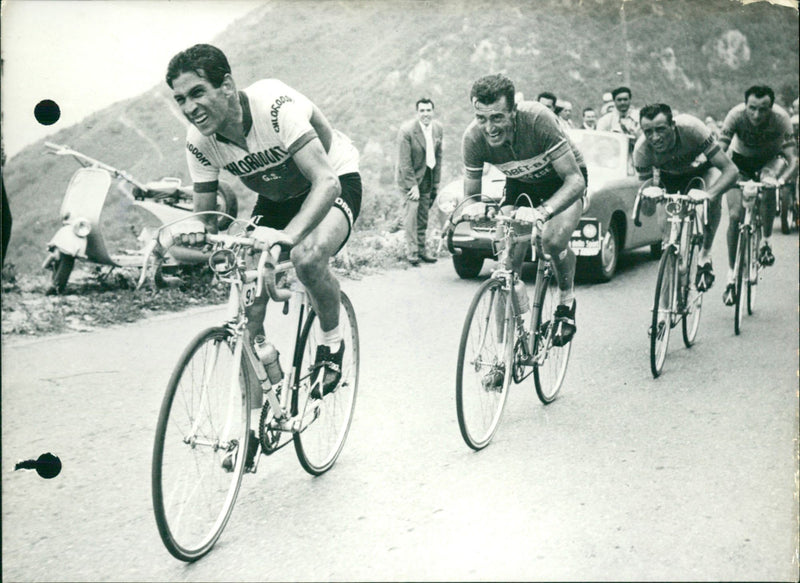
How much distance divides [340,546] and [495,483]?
32.6 inches

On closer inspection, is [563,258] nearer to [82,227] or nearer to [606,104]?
[606,104]

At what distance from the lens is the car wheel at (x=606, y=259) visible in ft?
22.9

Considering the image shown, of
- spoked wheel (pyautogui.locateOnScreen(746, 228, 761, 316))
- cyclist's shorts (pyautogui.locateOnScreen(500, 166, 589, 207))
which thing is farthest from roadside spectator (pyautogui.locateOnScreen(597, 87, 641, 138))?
spoked wheel (pyautogui.locateOnScreen(746, 228, 761, 316))

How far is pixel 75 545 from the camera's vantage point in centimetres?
293

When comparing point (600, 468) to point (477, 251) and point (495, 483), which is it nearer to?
point (495, 483)

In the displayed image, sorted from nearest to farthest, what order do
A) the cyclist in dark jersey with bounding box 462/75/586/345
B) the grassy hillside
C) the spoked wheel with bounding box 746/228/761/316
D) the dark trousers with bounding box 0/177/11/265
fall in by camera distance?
the dark trousers with bounding box 0/177/11/265 → the grassy hillside → the cyclist in dark jersey with bounding box 462/75/586/345 → the spoked wheel with bounding box 746/228/761/316

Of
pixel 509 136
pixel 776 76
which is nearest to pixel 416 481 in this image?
pixel 509 136

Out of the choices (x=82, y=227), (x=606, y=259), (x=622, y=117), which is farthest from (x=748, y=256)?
(x=82, y=227)

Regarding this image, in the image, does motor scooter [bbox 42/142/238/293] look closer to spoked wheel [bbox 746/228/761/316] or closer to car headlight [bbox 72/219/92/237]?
car headlight [bbox 72/219/92/237]

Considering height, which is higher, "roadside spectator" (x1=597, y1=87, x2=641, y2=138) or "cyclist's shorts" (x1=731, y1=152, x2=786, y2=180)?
"roadside spectator" (x1=597, y1=87, x2=641, y2=138)

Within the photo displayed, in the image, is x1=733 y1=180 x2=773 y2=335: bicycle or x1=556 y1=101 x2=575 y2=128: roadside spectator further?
x1=733 y1=180 x2=773 y2=335: bicycle

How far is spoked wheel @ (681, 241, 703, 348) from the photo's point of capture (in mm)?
5355

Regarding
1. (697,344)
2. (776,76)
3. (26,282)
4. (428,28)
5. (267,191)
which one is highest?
(428,28)

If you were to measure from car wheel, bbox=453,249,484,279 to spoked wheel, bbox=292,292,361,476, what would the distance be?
2643 mm
